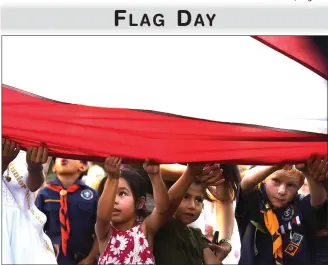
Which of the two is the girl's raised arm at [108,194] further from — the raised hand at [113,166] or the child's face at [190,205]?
the child's face at [190,205]

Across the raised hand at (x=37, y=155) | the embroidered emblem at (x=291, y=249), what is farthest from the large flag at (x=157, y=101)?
Answer: the embroidered emblem at (x=291, y=249)

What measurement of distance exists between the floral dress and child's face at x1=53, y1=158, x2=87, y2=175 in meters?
0.25

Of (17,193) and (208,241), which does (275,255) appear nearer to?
(208,241)

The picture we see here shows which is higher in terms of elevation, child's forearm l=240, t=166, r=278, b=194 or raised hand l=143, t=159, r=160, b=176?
raised hand l=143, t=159, r=160, b=176

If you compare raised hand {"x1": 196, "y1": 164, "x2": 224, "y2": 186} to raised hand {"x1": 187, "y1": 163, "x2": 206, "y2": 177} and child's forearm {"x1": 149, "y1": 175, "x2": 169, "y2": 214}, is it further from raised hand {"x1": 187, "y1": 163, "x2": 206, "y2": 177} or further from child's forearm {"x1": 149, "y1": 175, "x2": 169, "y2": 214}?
child's forearm {"x1": 149, "y1": 175, "x2": 169, "y2": 214}

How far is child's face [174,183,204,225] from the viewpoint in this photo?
306 centimetres

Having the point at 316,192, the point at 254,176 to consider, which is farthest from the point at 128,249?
the point at 316,192

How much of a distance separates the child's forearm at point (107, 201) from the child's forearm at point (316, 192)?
1.86ft

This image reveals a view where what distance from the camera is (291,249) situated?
305 centimetres

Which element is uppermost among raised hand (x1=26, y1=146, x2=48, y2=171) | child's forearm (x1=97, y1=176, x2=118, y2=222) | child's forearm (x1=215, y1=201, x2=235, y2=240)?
raised hand (x1=26, y1=146, x2=48, y2=171)

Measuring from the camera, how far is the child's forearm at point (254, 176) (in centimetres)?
304

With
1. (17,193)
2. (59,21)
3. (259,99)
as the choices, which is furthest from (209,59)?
(17,193)

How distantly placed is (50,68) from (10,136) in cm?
23

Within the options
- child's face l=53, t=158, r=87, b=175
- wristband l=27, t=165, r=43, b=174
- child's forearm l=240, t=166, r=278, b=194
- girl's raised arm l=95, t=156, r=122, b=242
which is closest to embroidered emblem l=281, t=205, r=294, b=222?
child's forearm l=240, t=166, r=278, b=194
